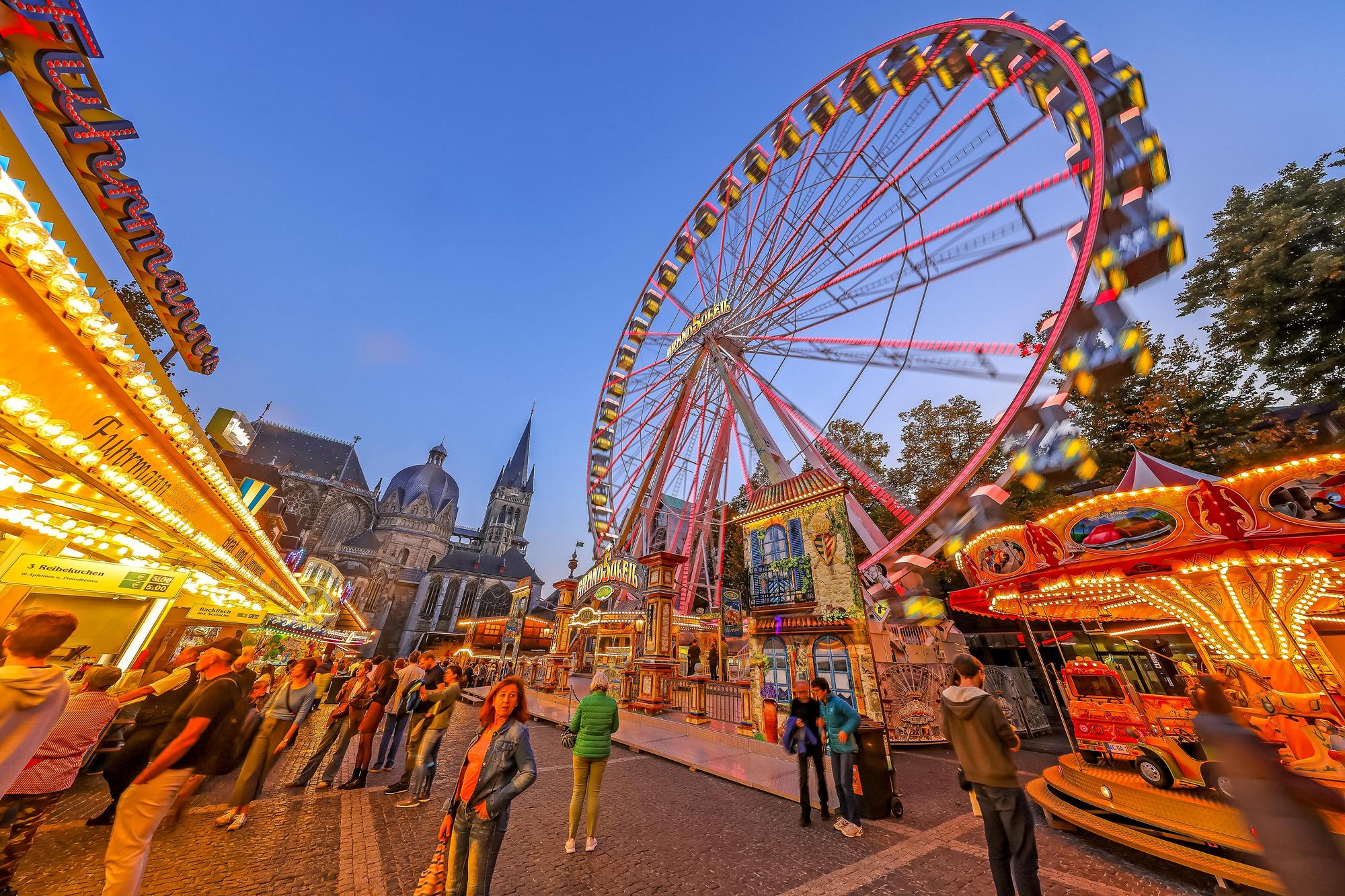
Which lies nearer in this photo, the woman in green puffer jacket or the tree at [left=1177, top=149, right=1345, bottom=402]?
the woman in green puffer jacket

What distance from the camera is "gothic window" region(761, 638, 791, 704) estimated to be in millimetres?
10438

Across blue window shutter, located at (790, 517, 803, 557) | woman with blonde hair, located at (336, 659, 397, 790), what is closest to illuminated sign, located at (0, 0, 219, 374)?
woman with blonde hair, located at (336, 659, 397, 790)

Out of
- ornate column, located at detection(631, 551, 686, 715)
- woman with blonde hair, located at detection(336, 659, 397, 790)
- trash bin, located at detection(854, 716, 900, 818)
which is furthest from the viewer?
ornate column, located at detection(631, 551, 686, 715)

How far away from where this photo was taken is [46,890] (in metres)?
3.19

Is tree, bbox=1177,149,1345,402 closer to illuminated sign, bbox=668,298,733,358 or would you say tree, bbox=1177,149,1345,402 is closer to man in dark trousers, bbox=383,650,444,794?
illuminated sign, bbox=668,298,733,358

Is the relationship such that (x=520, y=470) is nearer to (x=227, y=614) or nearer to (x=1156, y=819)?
(x=227, y=614)

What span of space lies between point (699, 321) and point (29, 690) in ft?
60.6

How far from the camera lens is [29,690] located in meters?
2.46

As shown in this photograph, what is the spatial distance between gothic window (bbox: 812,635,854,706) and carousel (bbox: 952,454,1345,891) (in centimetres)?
306

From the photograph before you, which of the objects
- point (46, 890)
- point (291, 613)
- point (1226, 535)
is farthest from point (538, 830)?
point (291, 613)

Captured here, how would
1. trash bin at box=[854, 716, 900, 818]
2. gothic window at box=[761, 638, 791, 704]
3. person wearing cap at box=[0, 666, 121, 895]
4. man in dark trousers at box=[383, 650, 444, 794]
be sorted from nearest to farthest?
person wearing cap at box=[0, 666, 121, 895]
trash bin at box=[854, 716, 900, 818]
man in dark trousers at box=[383, 650, 444, 794]
gothic window at box=[761, 638, 791, 704]

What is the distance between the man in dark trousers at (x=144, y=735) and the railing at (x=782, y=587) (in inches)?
393

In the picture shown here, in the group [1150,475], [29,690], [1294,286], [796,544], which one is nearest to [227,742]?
[29,690]

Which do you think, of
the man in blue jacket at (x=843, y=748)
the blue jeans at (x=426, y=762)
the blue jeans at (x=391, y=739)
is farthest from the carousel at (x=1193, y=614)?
the blue jeans at (x=391, y=739)
